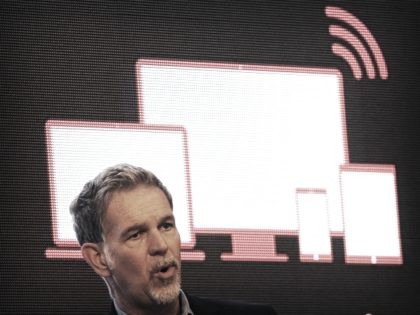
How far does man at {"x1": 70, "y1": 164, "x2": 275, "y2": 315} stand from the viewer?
8.71 ft

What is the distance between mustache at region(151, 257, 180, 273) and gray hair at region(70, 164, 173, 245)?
17 cm

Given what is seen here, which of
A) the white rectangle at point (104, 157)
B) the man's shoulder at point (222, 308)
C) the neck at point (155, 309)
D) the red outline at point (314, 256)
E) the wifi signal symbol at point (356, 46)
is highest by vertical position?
the wifi signal symbol at point (356, 46)

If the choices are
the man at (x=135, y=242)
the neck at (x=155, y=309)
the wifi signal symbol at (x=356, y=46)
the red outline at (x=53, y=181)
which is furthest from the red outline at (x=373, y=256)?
the neck at (x=155, y=309)

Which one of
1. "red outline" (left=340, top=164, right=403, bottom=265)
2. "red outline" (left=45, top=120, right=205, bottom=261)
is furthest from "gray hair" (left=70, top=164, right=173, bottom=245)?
"red outline" (left=340, top=164, right=403, bottom=265)

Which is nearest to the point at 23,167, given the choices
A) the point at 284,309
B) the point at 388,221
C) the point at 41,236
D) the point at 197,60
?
the point at 41,236

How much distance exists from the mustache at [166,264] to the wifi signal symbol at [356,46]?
158cm

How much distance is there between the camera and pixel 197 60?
3.84m

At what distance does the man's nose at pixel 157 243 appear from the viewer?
265cm

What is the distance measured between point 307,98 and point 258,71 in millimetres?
197

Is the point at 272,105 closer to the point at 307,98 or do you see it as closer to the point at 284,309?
the point at 307,98

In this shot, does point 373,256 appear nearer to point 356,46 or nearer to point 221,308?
point 356,46

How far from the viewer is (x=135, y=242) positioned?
270 cm

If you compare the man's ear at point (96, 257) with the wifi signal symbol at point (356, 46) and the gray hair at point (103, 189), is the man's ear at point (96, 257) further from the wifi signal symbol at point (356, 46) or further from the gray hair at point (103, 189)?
the wifi signal symbol at point (356, 46)

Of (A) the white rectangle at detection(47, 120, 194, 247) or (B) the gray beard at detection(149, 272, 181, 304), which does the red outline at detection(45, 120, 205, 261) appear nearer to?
(A) the white rectangle at detection(47, 120, 194, 247)
